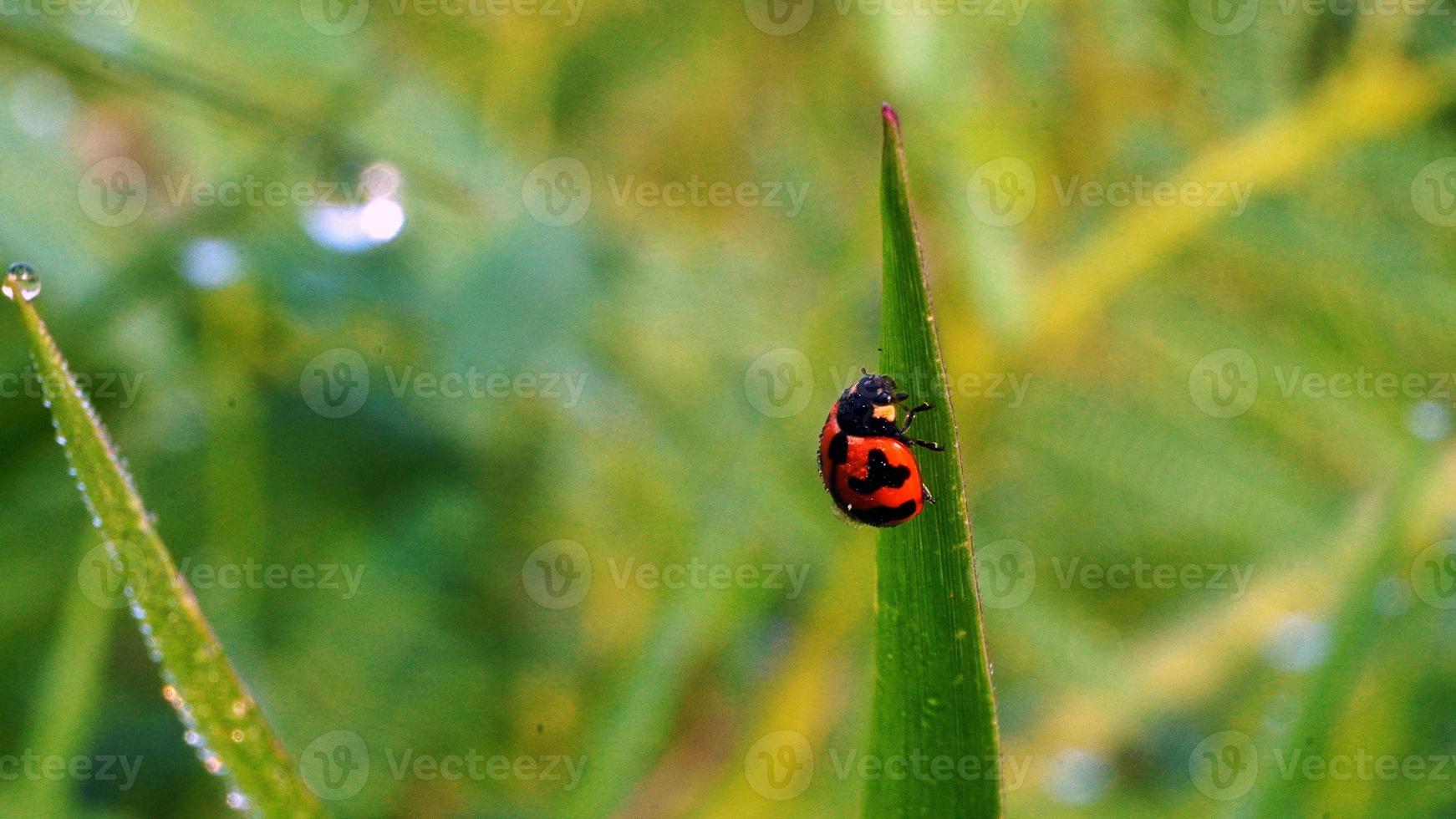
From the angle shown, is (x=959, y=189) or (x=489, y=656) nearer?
(x=959, y=189)

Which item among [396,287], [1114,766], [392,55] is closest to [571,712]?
[396,287]

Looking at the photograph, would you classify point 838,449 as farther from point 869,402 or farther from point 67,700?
point 67,700

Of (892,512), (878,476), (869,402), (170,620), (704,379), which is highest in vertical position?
(704,379)

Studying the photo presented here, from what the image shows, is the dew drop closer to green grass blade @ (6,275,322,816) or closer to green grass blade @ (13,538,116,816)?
green grass blade @ (6,275,322,816)

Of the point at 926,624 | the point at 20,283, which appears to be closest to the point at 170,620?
the point at 20,283

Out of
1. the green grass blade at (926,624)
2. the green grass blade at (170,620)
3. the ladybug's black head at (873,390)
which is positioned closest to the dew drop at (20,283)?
the green grass blade at (170,620)

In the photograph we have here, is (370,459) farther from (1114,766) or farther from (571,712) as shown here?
(1114,766)
